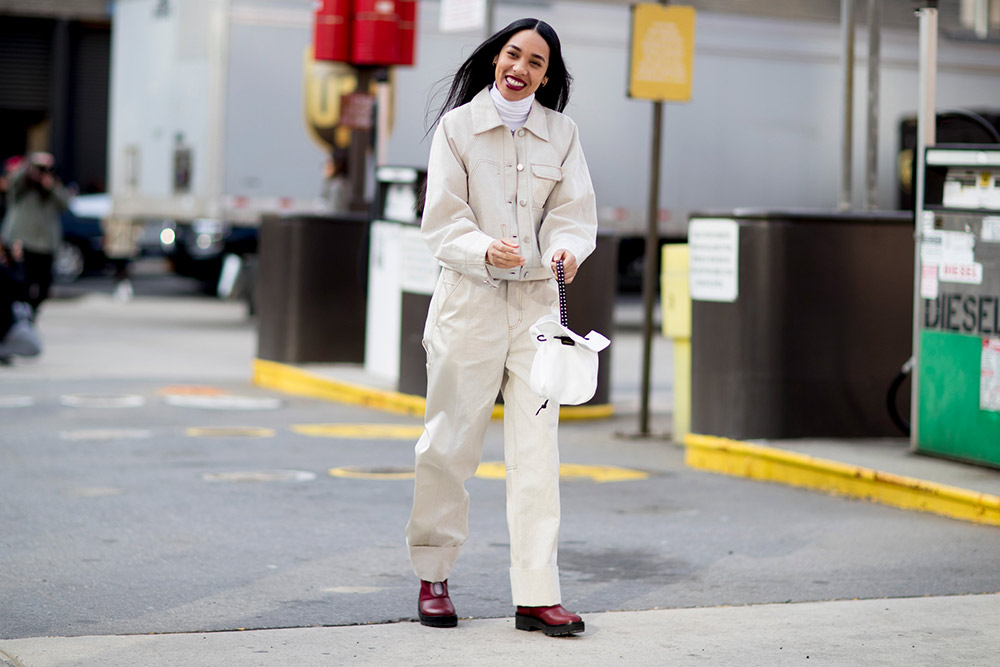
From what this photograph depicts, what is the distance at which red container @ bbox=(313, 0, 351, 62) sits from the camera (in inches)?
543

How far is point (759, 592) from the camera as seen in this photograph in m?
5.75

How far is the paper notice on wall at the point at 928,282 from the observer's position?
7.98 meters

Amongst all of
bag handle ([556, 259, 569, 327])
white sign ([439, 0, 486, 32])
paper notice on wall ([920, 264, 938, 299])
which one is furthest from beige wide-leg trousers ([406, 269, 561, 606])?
white sign ([439, 0, 486, 32])

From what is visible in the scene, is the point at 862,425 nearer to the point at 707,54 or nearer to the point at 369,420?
the point at 369,420

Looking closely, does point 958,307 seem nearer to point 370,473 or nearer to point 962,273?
point 962,273

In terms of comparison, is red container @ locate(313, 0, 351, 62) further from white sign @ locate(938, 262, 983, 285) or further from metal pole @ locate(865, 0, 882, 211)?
white sign @ locate(938, 262, 983, 285)

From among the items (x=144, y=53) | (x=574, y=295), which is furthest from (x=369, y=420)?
(x=144, y=53)

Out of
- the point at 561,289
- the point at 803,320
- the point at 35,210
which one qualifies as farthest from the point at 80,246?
the point at 561,289

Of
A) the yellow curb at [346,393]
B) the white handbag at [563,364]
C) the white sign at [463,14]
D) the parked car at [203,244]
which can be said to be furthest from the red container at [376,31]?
the white handbag at [563,364]

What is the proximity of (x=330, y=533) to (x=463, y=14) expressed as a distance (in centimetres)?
571

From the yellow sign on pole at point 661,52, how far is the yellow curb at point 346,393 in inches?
83.3

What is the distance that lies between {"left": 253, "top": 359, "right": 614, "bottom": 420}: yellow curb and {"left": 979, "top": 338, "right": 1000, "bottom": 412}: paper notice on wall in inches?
129

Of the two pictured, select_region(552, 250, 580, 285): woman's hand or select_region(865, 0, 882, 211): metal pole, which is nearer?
select_region(552, 250, 580, 285): woman's hand

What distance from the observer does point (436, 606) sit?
511 centimetres
